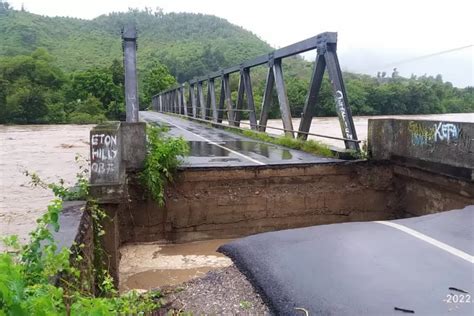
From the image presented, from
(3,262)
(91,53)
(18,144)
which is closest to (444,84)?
(18,144)

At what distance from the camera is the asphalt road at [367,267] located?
260cm

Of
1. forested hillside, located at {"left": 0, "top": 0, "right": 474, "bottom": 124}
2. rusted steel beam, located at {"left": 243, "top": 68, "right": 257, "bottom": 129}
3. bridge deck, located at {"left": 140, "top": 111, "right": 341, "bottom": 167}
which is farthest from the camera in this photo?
forested hillside, located at {"left": 0, "top": 0, "right": 474, "bottom": 124}

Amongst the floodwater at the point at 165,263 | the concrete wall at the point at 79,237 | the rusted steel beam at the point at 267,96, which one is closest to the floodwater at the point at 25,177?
the floodwater at the point at 165,263

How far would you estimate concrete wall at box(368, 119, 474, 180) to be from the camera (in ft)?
19.9

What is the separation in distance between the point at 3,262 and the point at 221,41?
395 feet

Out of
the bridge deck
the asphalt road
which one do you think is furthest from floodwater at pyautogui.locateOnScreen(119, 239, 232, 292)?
the asphalt road

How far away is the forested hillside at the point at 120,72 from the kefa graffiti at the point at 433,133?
9215 millimetres

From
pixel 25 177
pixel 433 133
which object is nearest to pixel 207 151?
pixel 433 133

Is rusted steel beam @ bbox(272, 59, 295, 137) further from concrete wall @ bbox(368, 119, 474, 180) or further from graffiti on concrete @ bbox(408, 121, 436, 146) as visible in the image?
graffiti on concrete @ bbox(408, 121, 436, 146)

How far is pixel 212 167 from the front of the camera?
24.9ft

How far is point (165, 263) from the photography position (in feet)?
21.9

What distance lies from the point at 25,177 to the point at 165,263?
30.5 feet

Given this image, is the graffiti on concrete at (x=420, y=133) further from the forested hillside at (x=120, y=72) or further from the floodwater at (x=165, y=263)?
the forested hillside at (x=120, y=72)

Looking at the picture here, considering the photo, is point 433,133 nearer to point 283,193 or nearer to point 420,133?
point 420,133
